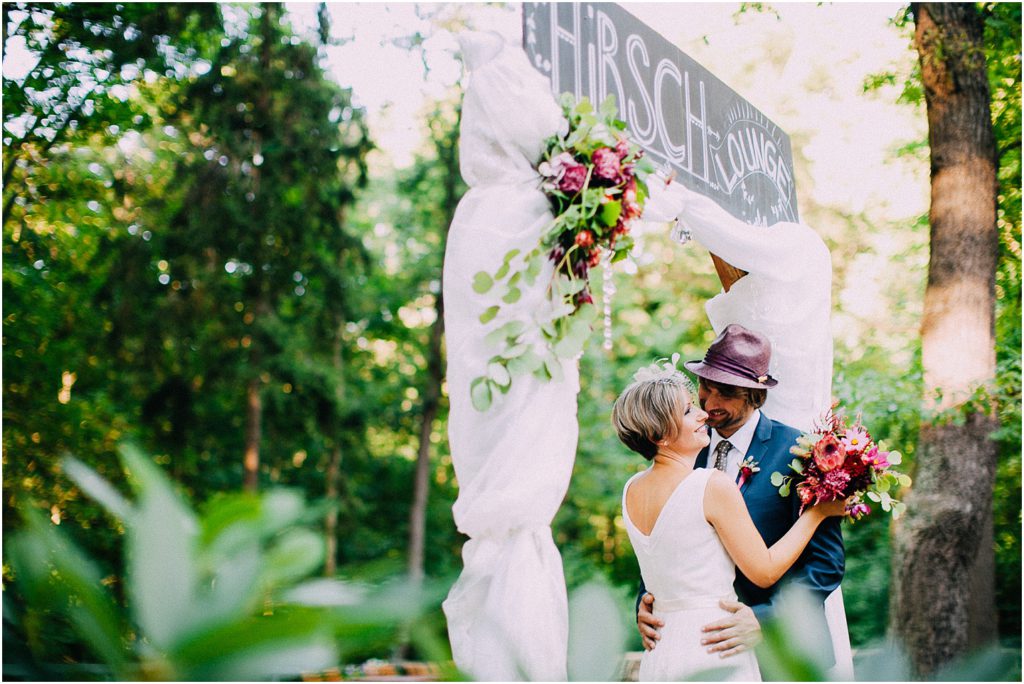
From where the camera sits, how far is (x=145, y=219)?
1003 cm

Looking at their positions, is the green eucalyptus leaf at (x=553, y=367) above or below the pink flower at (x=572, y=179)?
below

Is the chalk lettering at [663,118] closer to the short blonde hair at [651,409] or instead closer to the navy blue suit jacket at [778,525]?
the short blonde hair at [651,409]

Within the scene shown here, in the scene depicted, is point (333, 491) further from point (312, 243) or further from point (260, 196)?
point (260, 196)

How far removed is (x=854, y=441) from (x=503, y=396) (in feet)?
3.62

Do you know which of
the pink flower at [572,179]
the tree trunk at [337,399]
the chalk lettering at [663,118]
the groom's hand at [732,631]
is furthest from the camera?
the tree trunk at [337,399]

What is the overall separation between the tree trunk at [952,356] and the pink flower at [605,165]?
3.81 metres

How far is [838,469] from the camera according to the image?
2.62m

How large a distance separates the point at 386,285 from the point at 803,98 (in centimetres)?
632

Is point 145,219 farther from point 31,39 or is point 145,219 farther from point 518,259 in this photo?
point 518,259

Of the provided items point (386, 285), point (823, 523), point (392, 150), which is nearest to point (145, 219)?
point (386, 285)

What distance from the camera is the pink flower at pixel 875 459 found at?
2.71 meters

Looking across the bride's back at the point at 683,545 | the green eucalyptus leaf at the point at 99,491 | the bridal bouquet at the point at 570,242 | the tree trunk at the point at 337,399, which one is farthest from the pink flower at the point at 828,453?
the tree trunk at the point at 337,399

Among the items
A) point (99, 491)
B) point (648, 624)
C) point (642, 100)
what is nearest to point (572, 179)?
point (642, 100)

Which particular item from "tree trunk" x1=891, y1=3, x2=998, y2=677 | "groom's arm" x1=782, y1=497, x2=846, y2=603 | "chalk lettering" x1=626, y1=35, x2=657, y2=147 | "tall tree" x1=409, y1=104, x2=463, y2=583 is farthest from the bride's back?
"tall tree" x1=409, y1=104, x2=463, y2=583
